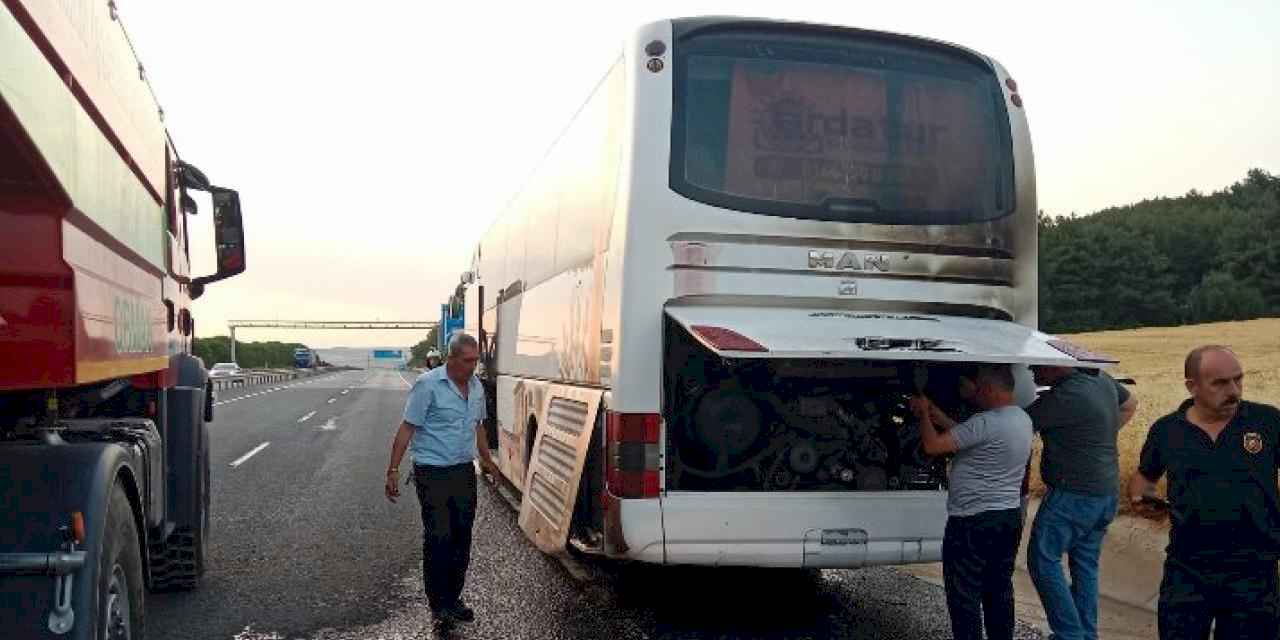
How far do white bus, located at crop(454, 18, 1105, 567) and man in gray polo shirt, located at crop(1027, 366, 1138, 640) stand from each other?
0.71 ft

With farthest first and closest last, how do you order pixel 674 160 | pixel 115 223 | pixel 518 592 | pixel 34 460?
pixel 518 592 < pixel 674 160 < pixel 115 223 < pixel 34 460

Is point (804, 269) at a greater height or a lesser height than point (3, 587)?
greater

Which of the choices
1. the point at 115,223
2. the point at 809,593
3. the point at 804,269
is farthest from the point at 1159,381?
the point at 115,223

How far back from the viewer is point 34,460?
3.57 meters

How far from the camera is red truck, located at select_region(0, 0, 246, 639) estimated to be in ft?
9.45

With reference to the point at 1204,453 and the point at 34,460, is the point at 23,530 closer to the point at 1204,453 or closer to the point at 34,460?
the point at 34,460

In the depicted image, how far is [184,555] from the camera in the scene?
6809 millimetres

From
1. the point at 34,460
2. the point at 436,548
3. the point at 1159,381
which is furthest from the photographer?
the point at 1159,381

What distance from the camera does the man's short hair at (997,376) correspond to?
542 cm

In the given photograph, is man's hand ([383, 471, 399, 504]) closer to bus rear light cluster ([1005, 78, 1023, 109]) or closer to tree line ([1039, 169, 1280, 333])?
bus rear light cluster ([1005, 78, 1023, 109])

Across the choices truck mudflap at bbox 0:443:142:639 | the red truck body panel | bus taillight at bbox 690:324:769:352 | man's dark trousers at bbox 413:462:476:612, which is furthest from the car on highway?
truck mudflap at bbox 0:443:142:639

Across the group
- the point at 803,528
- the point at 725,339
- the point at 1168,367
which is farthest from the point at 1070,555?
→ the point at 1168,367

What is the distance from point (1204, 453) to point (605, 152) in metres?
3.59

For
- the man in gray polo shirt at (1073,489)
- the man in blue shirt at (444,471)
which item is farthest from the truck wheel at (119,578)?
the man in gray polo shirt at (1073,489)
